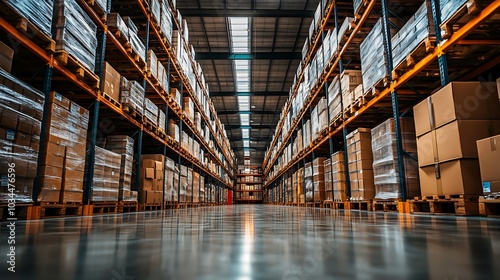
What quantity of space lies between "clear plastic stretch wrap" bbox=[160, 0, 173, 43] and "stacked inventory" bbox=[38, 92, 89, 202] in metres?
4.25

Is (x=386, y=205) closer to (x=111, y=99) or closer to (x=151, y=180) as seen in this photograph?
(x=111, y=99)

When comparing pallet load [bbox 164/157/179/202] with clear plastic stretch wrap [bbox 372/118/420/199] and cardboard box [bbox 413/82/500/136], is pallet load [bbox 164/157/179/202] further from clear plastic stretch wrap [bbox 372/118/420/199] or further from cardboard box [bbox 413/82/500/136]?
cardboard box [bbox 413/82/500/136]

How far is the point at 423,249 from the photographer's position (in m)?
1.29

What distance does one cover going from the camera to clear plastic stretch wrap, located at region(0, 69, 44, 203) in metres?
3.06

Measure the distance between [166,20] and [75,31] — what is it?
4315 mm

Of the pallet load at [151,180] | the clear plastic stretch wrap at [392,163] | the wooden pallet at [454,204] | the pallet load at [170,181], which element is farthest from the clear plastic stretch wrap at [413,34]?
the pallet load at [170,181]

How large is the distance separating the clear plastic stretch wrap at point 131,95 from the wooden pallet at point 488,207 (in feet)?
19.3

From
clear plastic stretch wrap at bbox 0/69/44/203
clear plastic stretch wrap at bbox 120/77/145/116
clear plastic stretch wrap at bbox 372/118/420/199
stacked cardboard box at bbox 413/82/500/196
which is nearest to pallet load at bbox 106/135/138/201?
clear plastic stretch wrap at bbox 120/77/145/116

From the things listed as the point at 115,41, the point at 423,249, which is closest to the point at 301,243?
the point at 423,249

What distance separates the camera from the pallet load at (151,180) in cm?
731

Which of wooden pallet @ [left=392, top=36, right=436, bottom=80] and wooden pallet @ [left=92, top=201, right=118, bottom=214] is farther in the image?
wooden pallet @ [left=92, top=201, right=118, bottom=214]

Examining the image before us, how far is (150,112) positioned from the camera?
7512 millimetres

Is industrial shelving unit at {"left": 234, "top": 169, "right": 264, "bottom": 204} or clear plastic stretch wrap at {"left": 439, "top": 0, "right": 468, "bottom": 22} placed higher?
clear plastic stretch wrap at {"left": 439, "top": 0, "right": 468, "bottom": 22}

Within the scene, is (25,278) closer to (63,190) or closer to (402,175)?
(63,190)
